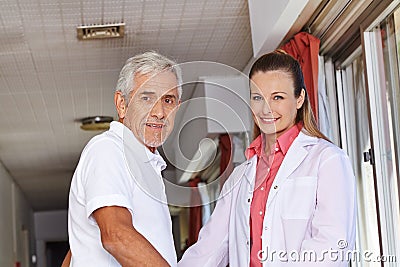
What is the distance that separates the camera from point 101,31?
11.9 feet

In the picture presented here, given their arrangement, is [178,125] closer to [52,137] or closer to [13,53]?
[13,53]

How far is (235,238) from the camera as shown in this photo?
2.27 meters

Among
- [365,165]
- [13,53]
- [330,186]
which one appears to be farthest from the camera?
[13,53]

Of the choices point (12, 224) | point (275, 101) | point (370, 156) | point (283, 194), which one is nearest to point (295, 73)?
point (275, 101)

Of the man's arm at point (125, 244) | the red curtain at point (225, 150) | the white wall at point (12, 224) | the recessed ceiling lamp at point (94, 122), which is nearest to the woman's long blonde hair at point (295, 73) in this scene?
the man's arm at point (125, 244)

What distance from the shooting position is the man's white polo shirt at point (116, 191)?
1.63 meters

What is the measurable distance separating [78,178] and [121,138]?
0.42 ft

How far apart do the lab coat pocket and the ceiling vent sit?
5.53 ft

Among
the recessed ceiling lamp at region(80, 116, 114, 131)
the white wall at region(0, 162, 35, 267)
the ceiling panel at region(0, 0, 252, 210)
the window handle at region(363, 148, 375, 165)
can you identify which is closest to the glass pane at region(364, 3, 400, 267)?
the window handle at region(363, 148, 375, 165)

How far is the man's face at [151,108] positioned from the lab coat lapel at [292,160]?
17.7 inches

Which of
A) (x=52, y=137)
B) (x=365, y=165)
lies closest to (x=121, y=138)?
(x=365, y=165)

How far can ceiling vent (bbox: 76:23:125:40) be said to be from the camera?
356cm

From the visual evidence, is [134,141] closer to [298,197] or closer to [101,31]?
[298,197]

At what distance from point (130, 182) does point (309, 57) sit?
4.96 feet
